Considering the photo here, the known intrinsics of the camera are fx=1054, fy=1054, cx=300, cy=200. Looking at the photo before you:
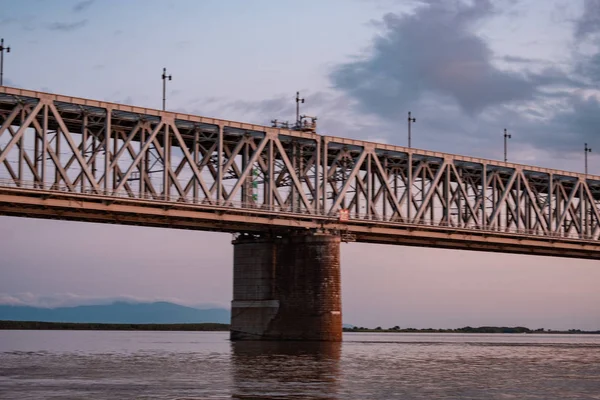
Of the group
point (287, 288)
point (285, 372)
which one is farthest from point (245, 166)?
point (285, 372)

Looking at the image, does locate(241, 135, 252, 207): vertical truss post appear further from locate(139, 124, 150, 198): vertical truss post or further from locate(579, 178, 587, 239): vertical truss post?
locate(579, 178, 587, 239): vertical truss post

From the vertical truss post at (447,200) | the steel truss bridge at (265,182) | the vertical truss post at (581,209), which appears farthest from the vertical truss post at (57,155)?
the vertical truss post at (581,209)

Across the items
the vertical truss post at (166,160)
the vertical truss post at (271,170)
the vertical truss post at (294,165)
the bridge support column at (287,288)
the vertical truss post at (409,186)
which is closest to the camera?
the vertical truss post at (166,160)

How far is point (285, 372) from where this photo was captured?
169ft

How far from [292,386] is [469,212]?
74.5 meters

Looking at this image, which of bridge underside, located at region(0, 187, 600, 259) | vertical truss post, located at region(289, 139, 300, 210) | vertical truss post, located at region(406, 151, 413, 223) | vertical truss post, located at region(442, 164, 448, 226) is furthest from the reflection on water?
vertical truss post, located at region(442, 164, 448, 226)

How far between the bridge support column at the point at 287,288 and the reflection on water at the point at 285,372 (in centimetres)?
1066

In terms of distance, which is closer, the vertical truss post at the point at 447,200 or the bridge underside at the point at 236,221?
the bridge underside at the point at 236,221

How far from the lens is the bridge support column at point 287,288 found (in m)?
90.7

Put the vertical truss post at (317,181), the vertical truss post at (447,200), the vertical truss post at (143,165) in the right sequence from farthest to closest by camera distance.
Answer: the vertical truss post at (447,200)
the vertical truss post at (317,181)
the vertical truss post at (143,165)

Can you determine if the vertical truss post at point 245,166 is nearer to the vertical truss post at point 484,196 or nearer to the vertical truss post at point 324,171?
the vertical truss post at point 324,171

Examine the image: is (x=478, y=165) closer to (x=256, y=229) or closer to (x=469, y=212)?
(x=469, y=212)

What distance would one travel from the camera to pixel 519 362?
67.0 meters

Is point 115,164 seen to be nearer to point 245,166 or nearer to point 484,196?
point 245,166
